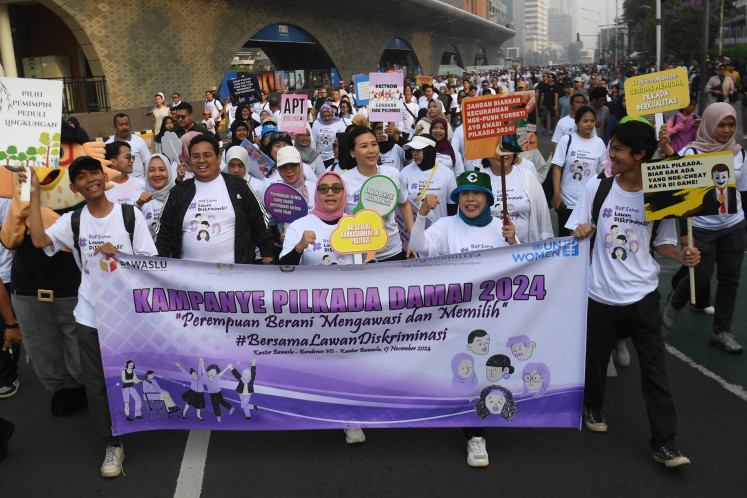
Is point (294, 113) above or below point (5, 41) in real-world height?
below

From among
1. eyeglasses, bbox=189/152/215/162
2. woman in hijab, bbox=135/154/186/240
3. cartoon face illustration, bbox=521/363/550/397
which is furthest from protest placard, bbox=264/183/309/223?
cartoon face illustration, bbox=521/363/550/397

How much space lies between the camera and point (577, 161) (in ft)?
22.0

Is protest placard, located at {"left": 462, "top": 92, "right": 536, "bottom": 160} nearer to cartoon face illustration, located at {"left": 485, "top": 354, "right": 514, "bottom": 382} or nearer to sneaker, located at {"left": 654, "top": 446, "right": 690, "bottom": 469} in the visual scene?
cartoon face illustration, located at {"left": 485, "top": 354, "right": 514, "bottom": 382}

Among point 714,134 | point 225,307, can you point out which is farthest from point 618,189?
point 225,307

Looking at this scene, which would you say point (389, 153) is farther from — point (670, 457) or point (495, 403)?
point (670, 457)

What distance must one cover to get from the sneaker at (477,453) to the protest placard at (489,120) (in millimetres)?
1853

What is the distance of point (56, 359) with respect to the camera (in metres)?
4.74

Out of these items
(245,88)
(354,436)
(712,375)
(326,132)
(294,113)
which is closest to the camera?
(354,436)

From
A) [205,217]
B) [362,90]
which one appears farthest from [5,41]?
[205,217]

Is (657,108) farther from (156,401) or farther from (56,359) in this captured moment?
(56,359)

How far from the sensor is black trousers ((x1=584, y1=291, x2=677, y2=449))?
380 cm

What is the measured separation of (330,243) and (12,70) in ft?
59.8

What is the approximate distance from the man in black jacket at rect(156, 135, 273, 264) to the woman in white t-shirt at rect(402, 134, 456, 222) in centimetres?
211

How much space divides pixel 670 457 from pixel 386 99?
5966mm
